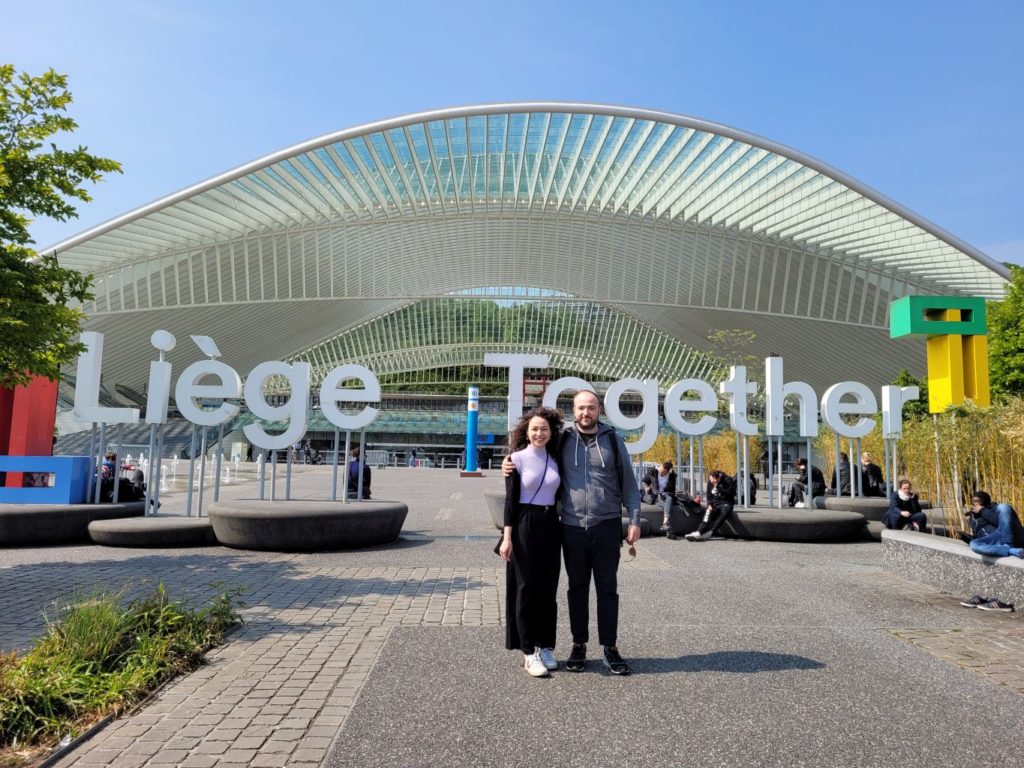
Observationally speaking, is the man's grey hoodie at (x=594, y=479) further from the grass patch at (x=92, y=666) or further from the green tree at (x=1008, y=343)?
the green tree at (x=1008, y=343)

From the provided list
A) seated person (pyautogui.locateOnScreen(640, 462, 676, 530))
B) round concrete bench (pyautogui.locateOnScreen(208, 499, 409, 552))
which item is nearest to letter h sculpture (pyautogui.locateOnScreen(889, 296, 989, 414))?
seated person (pyautogui.locateOnScreen(640, 462, 676, 530))

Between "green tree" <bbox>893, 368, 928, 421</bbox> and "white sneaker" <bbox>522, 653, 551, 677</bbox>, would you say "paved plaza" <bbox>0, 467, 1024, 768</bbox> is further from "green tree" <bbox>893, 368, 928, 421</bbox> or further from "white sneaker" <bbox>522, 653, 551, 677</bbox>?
"green tree" <bbox>893, 368, 928, 421</bbox>

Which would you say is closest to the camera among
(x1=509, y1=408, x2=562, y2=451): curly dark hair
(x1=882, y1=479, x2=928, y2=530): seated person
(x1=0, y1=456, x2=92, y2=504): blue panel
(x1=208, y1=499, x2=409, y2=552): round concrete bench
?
(x1=509, y1=408, x2=562, y2=451): curly dark hair

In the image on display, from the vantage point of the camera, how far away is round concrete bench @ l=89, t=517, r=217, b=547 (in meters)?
10.2

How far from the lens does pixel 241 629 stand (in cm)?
565

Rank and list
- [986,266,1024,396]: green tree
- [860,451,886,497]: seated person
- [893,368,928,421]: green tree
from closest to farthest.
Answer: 1. [860,451,886,497]: seated person
2. [986,266,1024,396]: green tree
3. [893,368,928,421]: green tree

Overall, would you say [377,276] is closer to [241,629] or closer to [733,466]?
[733,466]

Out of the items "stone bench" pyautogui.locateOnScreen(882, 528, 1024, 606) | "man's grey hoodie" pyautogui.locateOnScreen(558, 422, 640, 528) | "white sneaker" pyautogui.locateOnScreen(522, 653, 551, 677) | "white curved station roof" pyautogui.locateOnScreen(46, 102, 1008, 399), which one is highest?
"white curved station roof" pyautogui.locateOnScreen(46, 102, 1008, 399)

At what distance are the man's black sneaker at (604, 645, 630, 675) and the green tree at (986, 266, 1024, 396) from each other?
2742cm

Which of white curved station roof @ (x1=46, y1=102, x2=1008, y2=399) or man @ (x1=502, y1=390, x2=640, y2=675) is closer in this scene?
man @ (x1=502, y1=390, x2=640, y2=675)

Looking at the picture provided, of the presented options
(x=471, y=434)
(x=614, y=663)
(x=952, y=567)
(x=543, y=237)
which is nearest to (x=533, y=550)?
(x=614, y=663)

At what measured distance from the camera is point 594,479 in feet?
15.4

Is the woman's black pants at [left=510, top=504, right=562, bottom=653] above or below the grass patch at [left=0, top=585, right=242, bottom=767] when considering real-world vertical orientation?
above

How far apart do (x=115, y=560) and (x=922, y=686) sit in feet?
30.4
